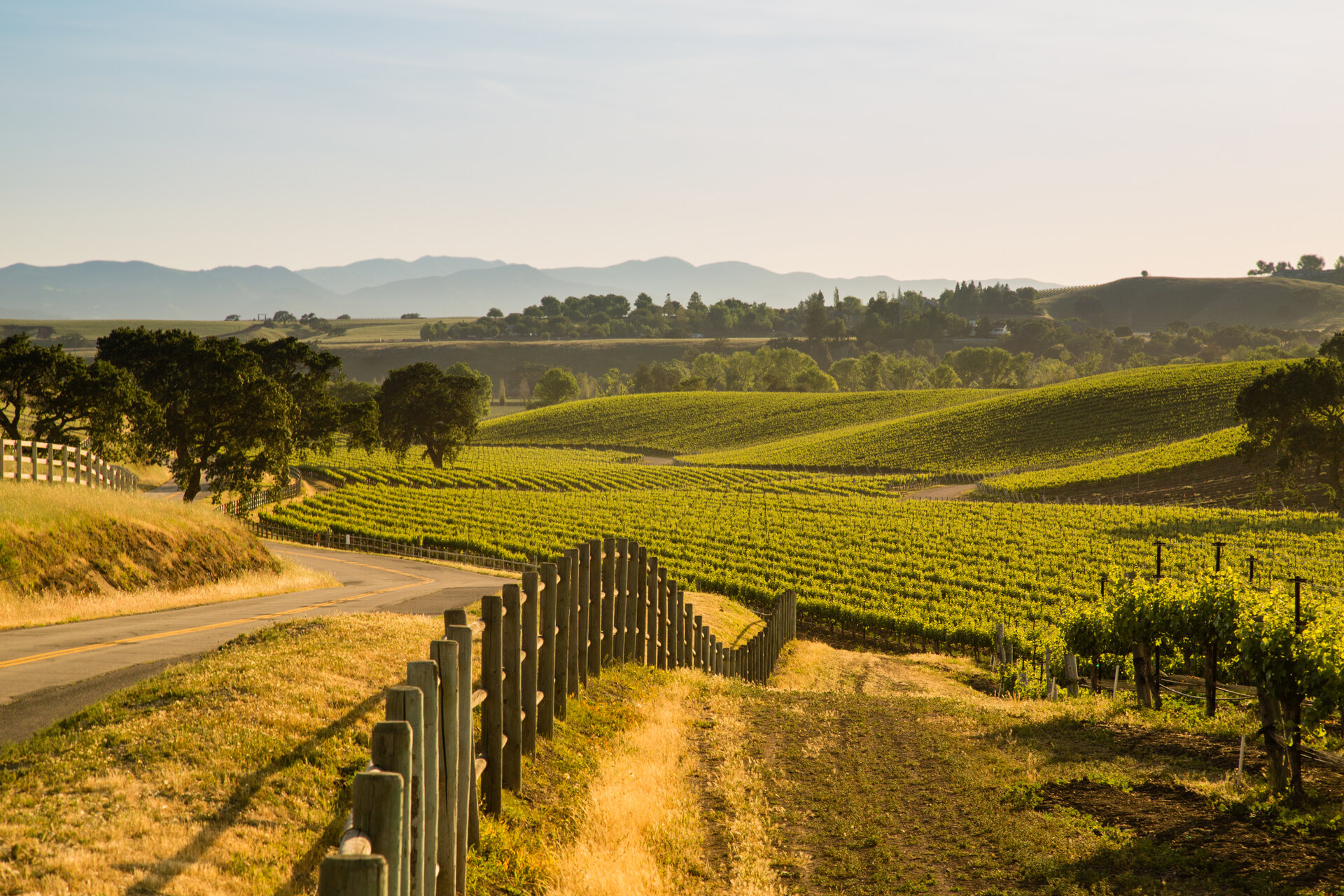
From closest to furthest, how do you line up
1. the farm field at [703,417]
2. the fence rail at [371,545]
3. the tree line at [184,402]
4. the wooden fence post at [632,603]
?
the wooden fence post at [632,603], the tree line at [184,402], the fence rail at [371,545], the farm field at [703,417]

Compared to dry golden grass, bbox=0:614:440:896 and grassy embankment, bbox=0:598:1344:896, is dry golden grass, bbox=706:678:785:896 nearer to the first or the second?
grassy embankment, bbox=0:598:1344:896

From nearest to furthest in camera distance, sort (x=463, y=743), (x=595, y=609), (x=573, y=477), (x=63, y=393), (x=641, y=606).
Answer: (x=463, y=743) → (x=595, y=609) → (x=641, y=606) → (x=63, y=393) → (x=573, y=477)

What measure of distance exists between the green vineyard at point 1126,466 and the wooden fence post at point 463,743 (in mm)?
79113

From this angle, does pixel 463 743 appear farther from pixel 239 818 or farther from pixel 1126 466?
pixel 1126 466

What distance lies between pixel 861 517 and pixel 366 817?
5925 cm

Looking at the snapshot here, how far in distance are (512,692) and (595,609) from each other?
11.3 feet

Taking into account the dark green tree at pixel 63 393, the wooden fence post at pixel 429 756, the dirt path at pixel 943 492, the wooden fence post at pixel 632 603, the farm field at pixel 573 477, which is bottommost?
the dirt path at pixel 943 492

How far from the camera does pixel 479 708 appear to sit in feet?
22.9

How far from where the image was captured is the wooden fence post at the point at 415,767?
427cm

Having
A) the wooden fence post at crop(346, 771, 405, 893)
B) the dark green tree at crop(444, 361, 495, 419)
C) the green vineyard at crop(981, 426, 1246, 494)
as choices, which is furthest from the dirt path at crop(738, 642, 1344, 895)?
the dark green tree at crop(444, 361, 495, 419)

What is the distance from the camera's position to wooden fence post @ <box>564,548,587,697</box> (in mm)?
9195

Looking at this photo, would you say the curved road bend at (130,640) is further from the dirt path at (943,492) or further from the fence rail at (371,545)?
the dirt path at (943,492)

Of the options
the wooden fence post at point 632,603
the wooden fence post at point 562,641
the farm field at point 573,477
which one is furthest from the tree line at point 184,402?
the wooden fence post at point 562,641

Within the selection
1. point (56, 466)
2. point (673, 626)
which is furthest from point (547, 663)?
point (56, 466)
